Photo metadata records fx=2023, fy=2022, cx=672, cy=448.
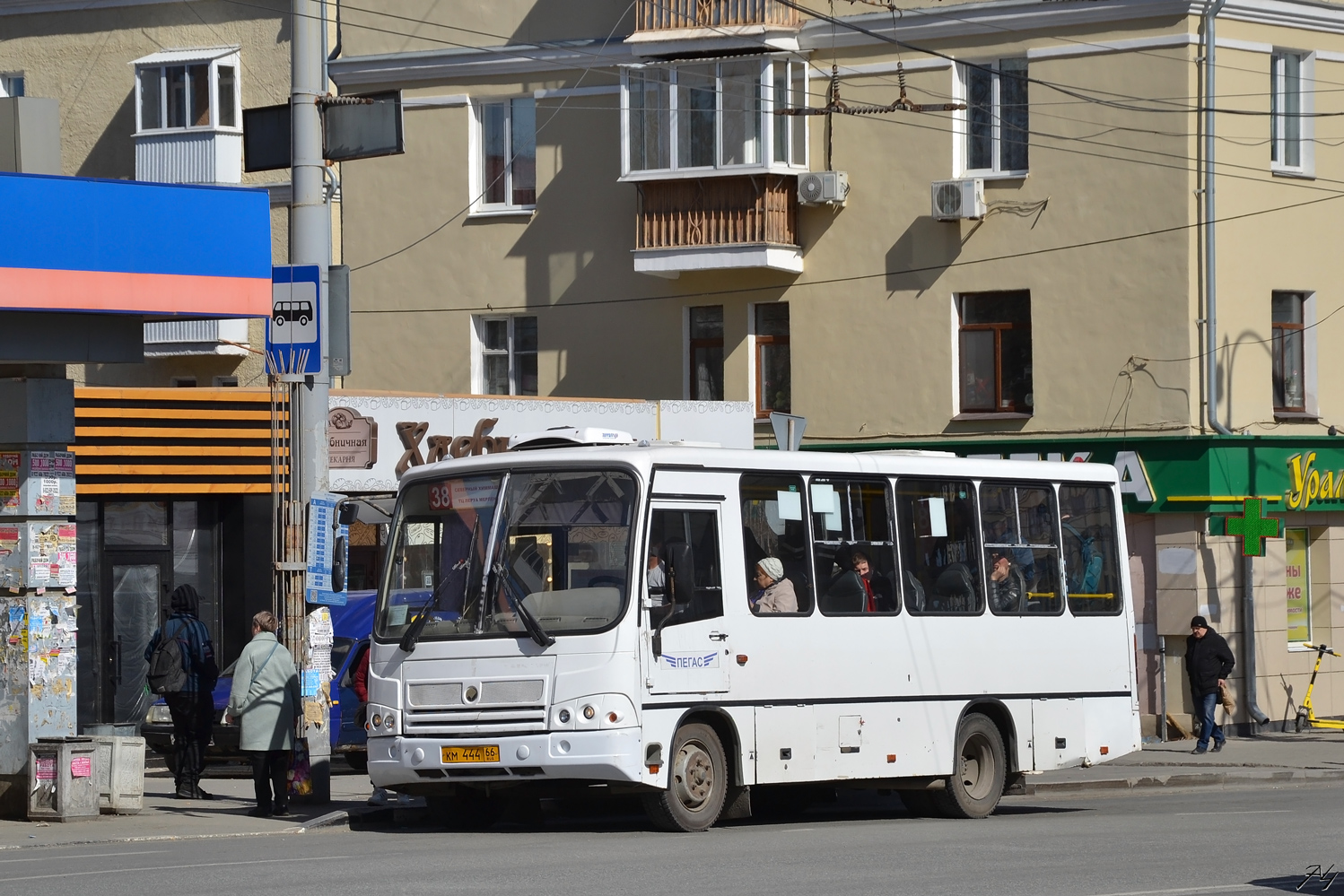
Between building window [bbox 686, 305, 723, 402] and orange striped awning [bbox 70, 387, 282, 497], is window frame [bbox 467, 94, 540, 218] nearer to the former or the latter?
building window [bbox 686, 305, 723, 402]

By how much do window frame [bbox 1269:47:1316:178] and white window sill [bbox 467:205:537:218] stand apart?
1115 cm

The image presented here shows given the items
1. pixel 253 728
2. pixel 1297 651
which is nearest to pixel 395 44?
pixel 1297 651

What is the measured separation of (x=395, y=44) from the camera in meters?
32.3

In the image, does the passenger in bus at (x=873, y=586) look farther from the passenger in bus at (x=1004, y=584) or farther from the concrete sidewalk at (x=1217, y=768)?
the concrete sidewalk at (x=1217, y=768)

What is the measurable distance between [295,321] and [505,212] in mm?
15877

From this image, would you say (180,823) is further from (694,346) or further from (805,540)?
(694,346)

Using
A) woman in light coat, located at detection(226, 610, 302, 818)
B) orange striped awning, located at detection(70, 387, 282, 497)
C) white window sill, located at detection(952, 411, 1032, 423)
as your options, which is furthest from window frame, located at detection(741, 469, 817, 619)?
white window sill, located at detection(952, 411, 1032, 423)

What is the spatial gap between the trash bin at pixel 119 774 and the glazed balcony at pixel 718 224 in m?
15.5

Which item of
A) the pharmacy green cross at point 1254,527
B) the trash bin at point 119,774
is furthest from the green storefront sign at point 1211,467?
the trash bin at point 119,774

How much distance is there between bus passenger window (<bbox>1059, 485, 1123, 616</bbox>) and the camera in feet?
58.5

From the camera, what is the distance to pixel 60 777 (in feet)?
49.6

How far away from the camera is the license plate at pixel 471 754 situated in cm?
1420

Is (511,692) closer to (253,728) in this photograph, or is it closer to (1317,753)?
(253,728)

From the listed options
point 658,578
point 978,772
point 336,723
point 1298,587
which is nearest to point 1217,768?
point 1298,587
